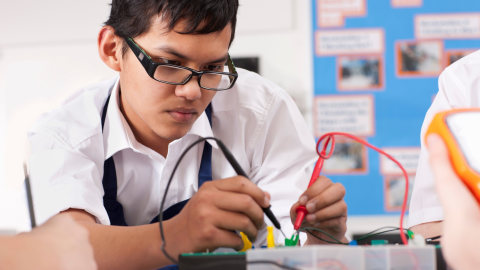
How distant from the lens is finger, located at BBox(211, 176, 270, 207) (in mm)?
624

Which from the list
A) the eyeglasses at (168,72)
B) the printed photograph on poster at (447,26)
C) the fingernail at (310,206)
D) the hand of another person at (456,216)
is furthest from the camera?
the printed photograph on poster at (447,26)

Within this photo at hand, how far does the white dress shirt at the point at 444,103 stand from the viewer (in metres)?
0.90

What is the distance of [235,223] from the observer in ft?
2.04

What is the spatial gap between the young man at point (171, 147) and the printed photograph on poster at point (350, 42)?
896 millimetres

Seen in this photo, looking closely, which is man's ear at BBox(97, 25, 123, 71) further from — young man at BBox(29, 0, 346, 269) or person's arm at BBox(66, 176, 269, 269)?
person's arm at BBox(66, 176, 269, 269)

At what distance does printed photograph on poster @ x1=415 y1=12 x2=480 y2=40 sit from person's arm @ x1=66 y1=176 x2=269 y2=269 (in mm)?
1595

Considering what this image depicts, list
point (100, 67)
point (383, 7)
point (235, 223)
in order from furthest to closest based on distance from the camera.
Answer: point (100, 67) < point (383, 7) < point (235, 223)

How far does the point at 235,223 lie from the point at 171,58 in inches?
14.3

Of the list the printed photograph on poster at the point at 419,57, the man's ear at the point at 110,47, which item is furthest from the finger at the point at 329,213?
the printed photograph on poster at the point at 419,57

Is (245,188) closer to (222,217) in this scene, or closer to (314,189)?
(222,217)

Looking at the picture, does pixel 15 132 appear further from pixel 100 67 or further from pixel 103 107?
pixel 103 107

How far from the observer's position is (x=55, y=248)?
415 mm

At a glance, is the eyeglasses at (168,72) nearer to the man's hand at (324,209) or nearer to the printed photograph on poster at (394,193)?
the man's hand at (324,209)

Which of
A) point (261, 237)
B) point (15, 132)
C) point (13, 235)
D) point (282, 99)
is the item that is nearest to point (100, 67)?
point (15, 132)
